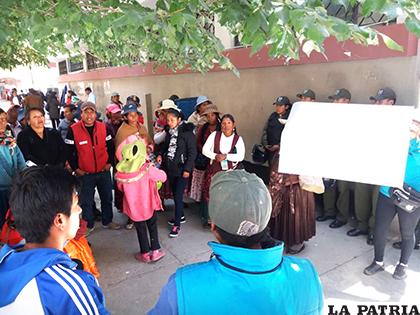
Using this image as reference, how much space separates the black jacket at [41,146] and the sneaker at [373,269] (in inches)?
136

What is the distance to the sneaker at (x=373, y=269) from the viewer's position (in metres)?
3.26

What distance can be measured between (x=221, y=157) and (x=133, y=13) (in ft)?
8.51

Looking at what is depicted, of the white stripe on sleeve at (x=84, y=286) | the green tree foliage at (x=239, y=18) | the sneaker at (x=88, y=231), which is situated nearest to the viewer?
the white stripe on sleeve at (x=84, y=286)

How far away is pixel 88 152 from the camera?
3.87 meters

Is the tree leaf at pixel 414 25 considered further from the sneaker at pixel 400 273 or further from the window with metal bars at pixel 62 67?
the window with metal bars at pixel 62 67

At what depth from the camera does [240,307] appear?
3.44ft

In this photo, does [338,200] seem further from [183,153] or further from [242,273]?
[242,273]

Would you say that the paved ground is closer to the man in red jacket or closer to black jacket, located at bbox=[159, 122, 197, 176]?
the man in red jacket

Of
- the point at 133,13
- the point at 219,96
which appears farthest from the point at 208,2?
the point at 219,96

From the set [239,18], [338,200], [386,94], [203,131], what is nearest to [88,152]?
[203,131]

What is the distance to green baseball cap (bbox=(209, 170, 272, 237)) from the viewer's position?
1130 millimetres

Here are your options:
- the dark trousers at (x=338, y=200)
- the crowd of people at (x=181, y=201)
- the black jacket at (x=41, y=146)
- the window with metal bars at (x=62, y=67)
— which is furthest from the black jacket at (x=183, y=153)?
the window with metal bars at (x=62, y=67)

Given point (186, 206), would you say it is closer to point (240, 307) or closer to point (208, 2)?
point (208, 2)

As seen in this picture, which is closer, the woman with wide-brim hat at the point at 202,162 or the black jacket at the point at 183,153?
the black jacket at the point at 183,153
